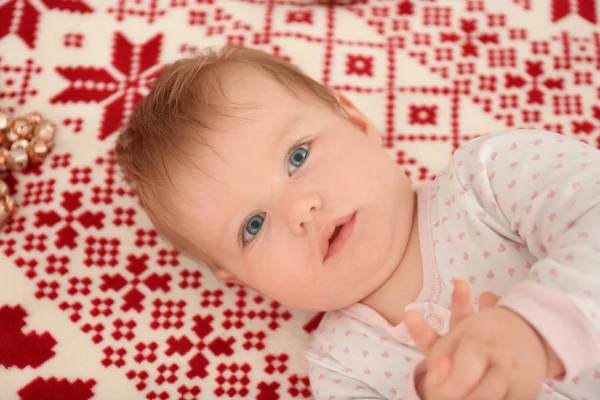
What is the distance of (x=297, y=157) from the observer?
3.14 feet

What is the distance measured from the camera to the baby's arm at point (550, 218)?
69cm

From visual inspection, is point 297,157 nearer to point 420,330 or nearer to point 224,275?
point 224,275

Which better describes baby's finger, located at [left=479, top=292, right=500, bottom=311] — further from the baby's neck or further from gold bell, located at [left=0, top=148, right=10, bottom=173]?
gold bell, located at [left=0, top=148, right=10, bottom=173]

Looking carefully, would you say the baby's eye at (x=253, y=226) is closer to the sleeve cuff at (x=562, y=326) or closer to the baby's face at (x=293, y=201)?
the baby's face at (x=293, y=201)

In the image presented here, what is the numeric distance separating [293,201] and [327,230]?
2.4 inches

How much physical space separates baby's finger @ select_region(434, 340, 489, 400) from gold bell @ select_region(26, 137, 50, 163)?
0.86m

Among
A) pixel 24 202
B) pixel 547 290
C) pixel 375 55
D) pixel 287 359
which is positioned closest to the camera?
pixel 547 290

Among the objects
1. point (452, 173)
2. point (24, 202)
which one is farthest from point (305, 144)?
point (24, 202)

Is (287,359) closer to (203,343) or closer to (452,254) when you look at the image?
(203,343)

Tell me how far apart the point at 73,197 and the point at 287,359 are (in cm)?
48

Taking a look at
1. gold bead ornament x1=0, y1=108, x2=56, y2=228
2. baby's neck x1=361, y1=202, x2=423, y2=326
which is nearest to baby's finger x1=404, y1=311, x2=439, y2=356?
baby's neck x1=361, y1=202, x2=423, y2=326

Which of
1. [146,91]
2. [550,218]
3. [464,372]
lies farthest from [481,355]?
[146,91]

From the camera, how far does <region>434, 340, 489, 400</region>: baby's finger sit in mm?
639

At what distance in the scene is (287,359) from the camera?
43.4 inches
